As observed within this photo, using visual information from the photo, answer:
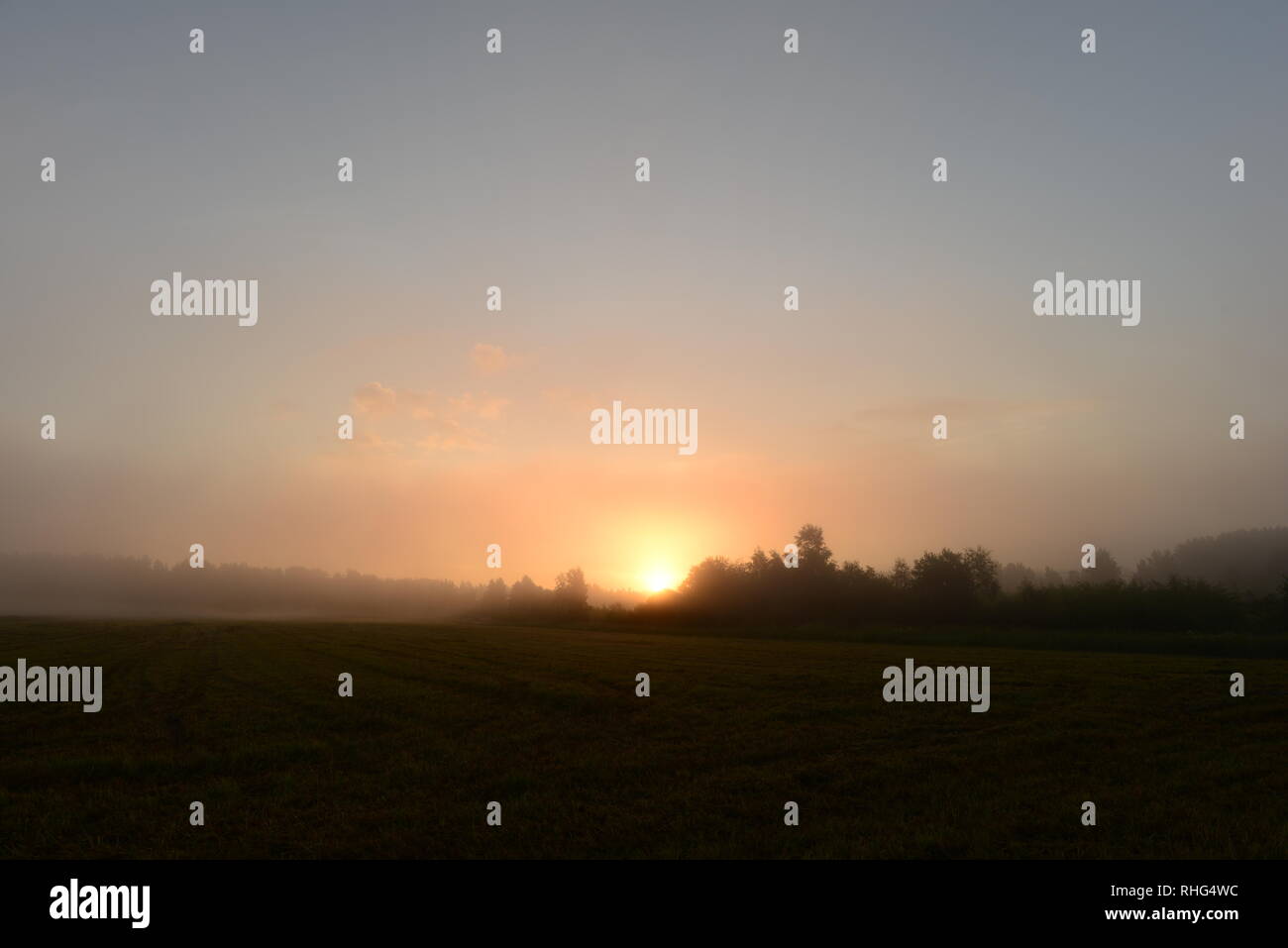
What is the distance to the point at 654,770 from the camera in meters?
16.5

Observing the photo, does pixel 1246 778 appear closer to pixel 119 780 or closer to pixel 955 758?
pixel 955 758

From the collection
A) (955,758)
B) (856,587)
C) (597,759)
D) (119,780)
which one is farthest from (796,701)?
(856,587)

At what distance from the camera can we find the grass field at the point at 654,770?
39.0 ft

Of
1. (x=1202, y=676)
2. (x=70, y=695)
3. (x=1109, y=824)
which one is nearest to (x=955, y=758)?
(x=1109, y=824)

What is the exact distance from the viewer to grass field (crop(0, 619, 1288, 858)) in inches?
468

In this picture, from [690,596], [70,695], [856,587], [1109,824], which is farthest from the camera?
[690,596]

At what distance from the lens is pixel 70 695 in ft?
94.6

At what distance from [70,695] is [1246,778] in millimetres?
37465

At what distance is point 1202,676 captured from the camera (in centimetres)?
3128

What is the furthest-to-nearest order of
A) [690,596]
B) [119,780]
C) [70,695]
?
1. [690,596]
2. [70,695]
3. [119,780]
